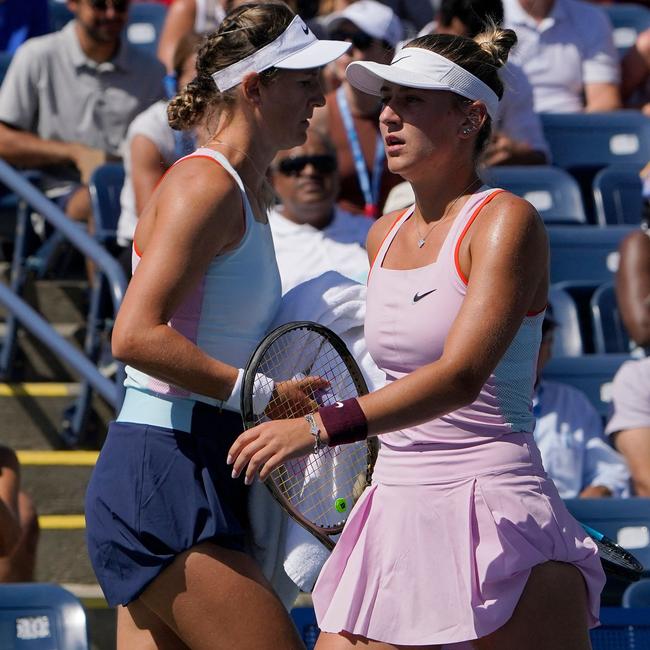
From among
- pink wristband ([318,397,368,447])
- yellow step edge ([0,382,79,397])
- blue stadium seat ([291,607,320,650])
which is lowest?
yellow step edge ([0,382,79,397])

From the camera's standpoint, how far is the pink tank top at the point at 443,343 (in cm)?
214

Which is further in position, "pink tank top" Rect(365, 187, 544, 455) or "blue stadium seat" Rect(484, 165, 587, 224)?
"blue stadium seat" Rect(484, 165, 587, 224)

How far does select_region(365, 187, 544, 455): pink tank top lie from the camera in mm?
2143

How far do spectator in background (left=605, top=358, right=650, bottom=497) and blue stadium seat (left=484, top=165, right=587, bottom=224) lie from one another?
1528 mm

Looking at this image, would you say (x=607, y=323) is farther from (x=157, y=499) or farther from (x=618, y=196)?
(x=157, y=499)

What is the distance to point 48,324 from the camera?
4.62 metres

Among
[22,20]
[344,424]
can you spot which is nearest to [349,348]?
[344,424]

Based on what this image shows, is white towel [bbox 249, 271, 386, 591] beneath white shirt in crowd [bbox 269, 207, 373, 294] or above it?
above

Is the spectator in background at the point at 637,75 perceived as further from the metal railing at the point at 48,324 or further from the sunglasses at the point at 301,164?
the metal railing at the point at 48,324

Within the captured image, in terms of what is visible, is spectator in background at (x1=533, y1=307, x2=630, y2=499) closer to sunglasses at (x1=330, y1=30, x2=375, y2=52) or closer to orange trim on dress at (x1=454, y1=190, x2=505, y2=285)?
sunglasses at (x1=330, y1=30, x2=375, y2=52)

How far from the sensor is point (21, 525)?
12.3ft

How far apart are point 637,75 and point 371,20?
1981 mm

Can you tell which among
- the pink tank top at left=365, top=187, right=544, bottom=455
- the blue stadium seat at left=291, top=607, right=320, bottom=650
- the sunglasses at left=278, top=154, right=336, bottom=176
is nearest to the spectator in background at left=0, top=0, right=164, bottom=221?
the sunglasses at left=278, top=154, right=336, bottom=176

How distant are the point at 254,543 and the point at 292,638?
225mm
